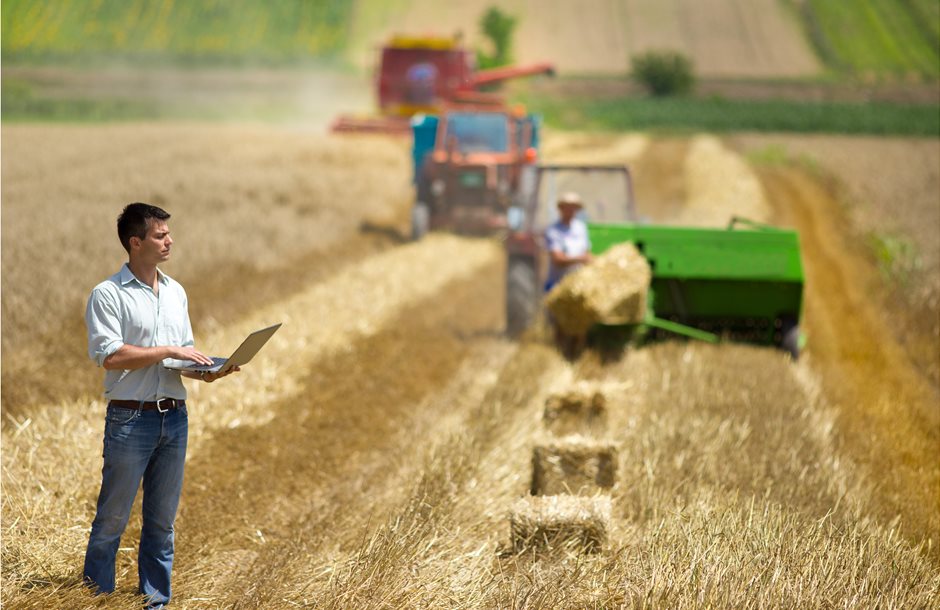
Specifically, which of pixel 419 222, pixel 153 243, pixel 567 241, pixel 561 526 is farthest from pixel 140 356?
pixel 419 222

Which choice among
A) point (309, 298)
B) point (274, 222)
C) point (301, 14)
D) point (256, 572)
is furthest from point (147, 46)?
point (256, 572)

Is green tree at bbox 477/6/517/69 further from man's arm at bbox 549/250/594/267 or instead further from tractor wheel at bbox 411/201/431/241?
man's arm at bbox 549/250/594/267

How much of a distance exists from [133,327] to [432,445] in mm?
3162

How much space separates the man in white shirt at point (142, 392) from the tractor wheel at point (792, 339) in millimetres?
6733

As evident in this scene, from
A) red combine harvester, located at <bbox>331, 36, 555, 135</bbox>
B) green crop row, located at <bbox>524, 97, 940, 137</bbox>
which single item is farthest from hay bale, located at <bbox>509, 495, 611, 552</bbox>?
green crop row, located at <bbox>524, 97, 940, 137</bbox>

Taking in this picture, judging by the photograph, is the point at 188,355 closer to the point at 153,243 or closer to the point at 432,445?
the point at 153,243

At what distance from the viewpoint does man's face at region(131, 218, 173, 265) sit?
474 cm

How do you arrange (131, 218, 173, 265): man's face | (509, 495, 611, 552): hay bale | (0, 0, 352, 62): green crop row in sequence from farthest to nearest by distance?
(0, 0, 352, 62): green crop row → (509, 495, 611, 552): hay bale → (131, 218, 173, 265): man's face

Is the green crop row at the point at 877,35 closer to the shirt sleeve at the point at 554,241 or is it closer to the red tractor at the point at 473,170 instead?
the red tractor at the point at 473,170

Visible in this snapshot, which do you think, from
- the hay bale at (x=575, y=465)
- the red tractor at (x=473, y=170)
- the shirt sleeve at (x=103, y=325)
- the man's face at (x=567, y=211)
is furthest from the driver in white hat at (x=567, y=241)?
the red tractor at (x=473, y=170)

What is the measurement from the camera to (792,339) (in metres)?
10.4

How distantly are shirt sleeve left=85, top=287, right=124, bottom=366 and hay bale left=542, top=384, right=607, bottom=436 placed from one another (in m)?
3.62

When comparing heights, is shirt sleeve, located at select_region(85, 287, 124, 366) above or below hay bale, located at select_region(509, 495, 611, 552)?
above

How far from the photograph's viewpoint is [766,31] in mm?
64438
